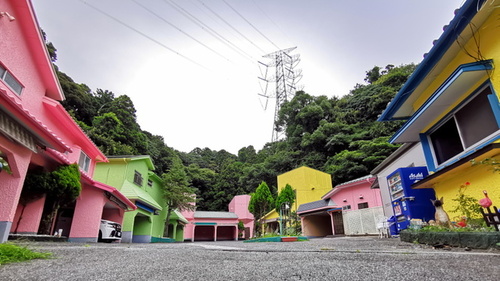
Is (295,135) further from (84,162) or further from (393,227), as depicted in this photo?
(84,162)

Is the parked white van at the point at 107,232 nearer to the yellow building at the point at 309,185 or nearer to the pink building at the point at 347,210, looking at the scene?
the pink building at the point at 347,210

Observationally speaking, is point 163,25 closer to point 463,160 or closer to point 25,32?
point 25,32

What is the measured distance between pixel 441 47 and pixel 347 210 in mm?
13982

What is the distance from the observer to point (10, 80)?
21.5 feet

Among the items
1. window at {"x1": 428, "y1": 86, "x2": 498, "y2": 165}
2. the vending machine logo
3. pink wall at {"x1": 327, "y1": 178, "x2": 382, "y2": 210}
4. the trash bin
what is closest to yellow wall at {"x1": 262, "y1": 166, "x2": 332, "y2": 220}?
pink wall at {"x1": 327, "y1": 178, "x2": 382, "y2": 210}

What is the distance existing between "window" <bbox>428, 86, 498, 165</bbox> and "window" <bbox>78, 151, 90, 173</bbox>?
41.2ft

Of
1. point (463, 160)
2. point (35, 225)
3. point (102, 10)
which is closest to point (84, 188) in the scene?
point (35, 225)

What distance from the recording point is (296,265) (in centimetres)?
231

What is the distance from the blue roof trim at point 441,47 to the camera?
4.02 meters

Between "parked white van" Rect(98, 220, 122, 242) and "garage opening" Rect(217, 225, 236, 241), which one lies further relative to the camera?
"garage opening" Rect(217, 225, 236, 241)

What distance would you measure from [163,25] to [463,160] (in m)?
8.39

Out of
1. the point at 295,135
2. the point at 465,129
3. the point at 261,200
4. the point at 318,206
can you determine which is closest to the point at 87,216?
the point at 261,200

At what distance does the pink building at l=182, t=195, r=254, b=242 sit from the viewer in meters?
27.5

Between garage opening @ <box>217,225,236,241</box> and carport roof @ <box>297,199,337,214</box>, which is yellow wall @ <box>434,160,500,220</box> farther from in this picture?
garage opening @ <box>217,225,236,241</box>
